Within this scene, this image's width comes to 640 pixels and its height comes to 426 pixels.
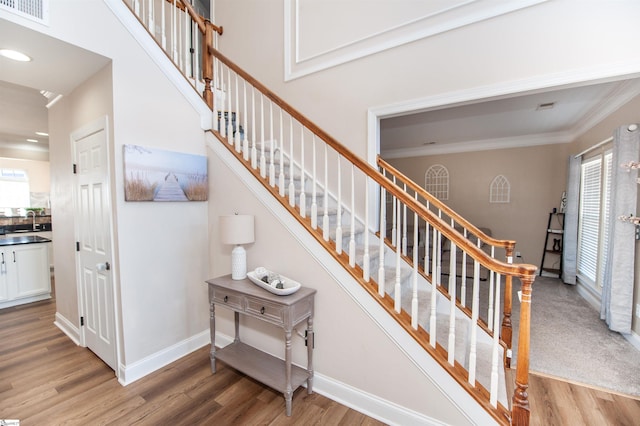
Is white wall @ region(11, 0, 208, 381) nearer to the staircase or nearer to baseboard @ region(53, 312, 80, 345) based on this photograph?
baseboard @ region(53, 312, 80, 345)

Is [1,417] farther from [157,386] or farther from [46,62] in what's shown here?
[46,62]

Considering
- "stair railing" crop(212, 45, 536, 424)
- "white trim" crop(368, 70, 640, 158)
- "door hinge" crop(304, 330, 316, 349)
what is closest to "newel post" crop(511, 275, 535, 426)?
"stair railing" crop(212, 45, 536, 424)

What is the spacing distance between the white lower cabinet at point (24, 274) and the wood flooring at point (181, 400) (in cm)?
181

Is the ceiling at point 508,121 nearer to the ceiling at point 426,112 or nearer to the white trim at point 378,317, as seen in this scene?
the ceiling at point 426,112

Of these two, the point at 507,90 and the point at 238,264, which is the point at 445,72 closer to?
the point at 507,90

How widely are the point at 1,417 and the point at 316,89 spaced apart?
389 cm

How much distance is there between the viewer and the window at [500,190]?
18.8 feet

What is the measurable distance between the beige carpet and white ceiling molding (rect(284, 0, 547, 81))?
3.10 meters

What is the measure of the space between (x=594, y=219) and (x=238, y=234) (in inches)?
207

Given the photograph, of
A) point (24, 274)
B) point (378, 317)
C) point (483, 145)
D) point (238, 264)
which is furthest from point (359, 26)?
point (24, 274)

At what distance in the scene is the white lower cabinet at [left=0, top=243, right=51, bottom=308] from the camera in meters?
3.75

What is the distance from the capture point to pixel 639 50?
1836mm

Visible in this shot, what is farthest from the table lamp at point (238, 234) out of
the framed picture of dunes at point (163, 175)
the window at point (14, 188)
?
the window at point (14, 188)

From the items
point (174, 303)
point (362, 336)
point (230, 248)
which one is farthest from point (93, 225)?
point (362, 336)
